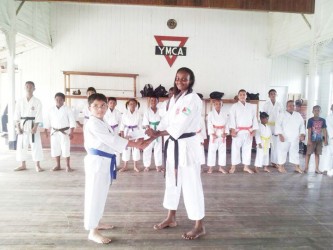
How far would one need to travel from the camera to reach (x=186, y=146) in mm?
2357

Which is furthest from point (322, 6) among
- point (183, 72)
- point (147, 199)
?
point (147, 199)

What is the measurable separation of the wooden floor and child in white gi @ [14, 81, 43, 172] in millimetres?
366

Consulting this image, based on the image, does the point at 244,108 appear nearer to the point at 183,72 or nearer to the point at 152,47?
the point at 183,72

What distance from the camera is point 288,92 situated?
1034cm

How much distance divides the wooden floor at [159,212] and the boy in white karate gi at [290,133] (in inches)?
21.9

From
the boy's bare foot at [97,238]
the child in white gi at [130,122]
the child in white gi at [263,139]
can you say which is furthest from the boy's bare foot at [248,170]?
the boy's bare foot at [97,238]

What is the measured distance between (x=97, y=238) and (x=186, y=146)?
1.04 m

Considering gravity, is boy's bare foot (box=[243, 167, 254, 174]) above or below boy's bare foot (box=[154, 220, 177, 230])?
below

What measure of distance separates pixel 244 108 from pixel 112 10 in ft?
14.8

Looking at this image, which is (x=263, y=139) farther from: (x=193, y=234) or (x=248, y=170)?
(x=193, y=234)

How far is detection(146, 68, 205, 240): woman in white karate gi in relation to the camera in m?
2.33

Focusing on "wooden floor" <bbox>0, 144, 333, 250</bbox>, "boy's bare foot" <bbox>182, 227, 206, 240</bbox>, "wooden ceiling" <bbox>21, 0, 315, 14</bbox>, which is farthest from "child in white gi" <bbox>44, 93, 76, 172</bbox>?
"boy's bare foot" <bbox>182, 227, 206, 240</bbox>

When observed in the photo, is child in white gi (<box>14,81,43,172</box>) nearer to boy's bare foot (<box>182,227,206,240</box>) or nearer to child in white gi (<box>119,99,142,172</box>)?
child in white gi (<box>119,99,142,172</box>)

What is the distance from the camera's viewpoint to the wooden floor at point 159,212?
2326 millimetres
